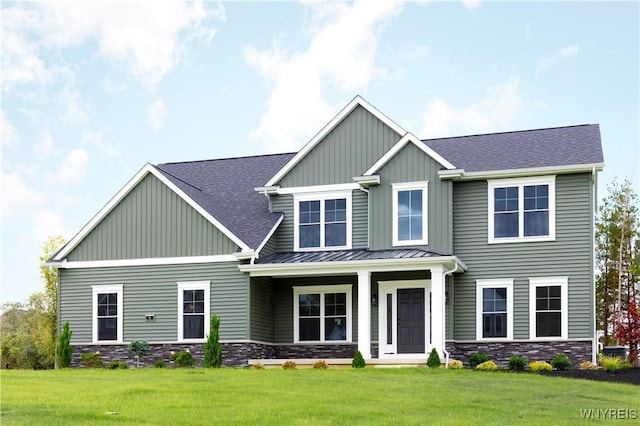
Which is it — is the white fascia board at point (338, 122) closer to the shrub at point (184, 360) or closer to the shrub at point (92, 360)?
the shrub at point (184, 360)

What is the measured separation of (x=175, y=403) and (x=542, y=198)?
1474 cm

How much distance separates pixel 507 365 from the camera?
26.7 metres

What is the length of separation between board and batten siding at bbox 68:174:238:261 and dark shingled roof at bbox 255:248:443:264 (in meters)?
1.59

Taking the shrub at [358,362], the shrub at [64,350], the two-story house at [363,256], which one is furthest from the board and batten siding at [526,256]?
the shrub at [64,350]

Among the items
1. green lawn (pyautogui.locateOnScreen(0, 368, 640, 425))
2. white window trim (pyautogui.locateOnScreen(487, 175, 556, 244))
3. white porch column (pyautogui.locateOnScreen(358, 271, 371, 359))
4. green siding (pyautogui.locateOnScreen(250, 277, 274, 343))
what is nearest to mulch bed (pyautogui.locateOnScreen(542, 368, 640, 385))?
green lawn (pyautogui.locateOnScreen(0, 368, 640, 425))

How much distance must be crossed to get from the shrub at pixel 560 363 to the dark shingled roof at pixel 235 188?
939cm

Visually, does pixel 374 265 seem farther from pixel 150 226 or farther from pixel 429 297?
pixel 150 226

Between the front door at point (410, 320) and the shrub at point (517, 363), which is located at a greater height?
the front door at point (410, 320)

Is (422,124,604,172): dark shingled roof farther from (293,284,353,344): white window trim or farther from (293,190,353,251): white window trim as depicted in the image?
(293,284,353,344): white window trim

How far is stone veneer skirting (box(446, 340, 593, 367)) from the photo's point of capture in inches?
1038

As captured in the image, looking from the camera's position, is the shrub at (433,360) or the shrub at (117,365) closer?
the shrub at (433,360)

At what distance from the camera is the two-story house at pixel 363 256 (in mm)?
26953

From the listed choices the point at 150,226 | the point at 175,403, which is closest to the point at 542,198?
the point at 150,226

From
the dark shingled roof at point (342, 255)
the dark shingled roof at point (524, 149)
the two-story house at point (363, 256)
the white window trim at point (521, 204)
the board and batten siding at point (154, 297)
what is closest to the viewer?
the dark shingled roof at point (342, 255)
